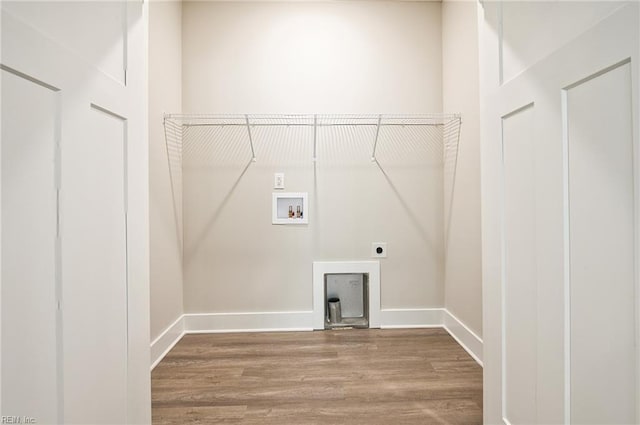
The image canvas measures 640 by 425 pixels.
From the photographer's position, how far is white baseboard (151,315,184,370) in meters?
2.00

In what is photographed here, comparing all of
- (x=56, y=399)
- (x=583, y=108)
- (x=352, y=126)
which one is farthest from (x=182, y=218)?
(x=583, y=108)

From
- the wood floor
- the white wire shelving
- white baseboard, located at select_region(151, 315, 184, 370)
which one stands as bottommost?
the wood floor

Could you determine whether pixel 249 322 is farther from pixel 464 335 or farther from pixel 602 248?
pixel 602 248

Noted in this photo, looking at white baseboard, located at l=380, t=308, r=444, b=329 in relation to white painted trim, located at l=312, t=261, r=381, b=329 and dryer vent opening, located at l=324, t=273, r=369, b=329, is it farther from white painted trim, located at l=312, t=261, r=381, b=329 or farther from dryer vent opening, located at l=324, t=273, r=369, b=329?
dryer vent opening, located at l=324, t=273, r=369, b=329

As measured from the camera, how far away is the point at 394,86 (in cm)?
262

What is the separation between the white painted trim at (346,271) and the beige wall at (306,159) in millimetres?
63

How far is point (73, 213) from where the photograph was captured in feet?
2.67

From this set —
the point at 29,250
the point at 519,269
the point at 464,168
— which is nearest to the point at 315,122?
the point at 464,168

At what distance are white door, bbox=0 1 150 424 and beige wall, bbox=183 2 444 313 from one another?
1.41 metres

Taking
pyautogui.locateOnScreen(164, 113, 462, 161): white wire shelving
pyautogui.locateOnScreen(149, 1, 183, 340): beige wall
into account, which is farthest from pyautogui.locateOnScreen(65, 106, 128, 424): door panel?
pyautogui.locateOnScreen(164, 113, 462, 161): white wire shelving

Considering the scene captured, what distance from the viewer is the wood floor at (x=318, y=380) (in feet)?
4.96

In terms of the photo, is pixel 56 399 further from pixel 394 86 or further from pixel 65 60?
pixel 394 86

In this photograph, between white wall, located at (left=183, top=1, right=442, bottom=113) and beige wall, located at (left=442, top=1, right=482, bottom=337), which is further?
white wall, located at (left=183, top=1, right=442, bottom=113)

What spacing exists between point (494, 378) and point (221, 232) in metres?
1.99
